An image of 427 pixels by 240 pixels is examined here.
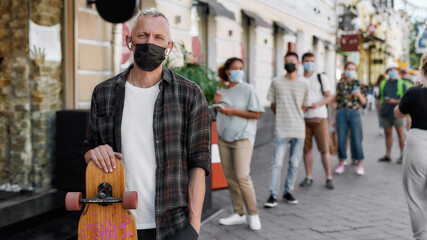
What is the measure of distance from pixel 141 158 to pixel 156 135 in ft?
0.42

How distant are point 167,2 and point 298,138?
11.3 feet

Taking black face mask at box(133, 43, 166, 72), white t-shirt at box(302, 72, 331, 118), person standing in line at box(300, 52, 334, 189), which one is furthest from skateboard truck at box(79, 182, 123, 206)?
white t-shirt at box(302, 72, 331, 118)

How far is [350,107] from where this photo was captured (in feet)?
27.2

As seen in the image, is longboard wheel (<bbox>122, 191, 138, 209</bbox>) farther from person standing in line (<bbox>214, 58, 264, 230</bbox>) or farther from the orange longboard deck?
person standing in line (<bbox>214, 58, 264, 230</bbox>)

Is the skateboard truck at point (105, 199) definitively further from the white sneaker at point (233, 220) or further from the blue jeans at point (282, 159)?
the blue jeans at point (282, 159)

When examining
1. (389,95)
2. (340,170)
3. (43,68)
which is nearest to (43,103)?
(43,68)

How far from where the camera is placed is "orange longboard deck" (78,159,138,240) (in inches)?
80.5

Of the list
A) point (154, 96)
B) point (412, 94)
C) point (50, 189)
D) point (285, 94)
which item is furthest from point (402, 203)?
point (154, 96)

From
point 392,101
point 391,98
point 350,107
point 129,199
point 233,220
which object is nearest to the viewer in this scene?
point 129,199

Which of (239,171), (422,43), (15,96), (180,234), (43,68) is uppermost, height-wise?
(422,43)

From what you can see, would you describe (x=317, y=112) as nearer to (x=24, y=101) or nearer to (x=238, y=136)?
(x=238, y=136)

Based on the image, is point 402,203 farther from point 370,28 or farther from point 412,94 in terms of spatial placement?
point 370,28

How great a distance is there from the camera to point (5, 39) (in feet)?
17.9

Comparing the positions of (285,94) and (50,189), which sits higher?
(285,94)
